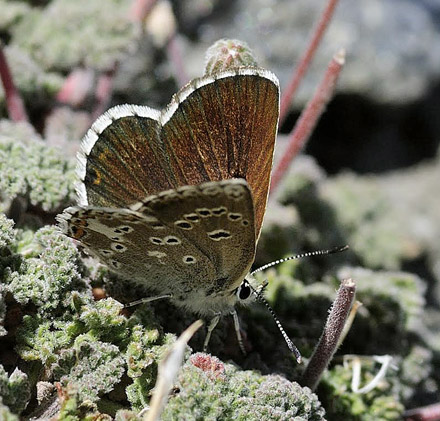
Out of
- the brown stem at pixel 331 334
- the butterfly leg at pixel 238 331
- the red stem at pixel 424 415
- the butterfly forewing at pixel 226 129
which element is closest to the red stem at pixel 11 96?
the butterfly forewing at pixel 226 129

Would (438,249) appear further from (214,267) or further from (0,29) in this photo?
(0,29)

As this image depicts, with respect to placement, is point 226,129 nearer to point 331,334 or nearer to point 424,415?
point 331,334

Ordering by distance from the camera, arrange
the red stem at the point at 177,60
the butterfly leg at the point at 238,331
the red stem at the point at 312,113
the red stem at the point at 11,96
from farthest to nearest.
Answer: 1. the red stem at the point at 177,60
2. the red stem at the point at 11,96
3. the red stem at the point at 312,113
4. the butterfly leg at the point at 238,331

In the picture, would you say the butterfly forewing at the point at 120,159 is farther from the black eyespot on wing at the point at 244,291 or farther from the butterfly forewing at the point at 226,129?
the black eyespot on wing at the point at 244,291

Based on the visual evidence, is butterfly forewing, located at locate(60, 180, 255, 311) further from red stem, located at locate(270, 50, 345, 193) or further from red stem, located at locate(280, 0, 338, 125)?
red stem, located at locate(280, 0, 338, 125)

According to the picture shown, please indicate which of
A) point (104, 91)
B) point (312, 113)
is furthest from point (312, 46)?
point (104, 91)

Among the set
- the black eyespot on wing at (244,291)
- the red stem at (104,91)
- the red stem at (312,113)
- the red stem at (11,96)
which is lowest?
the black eyespot on wing at (244,291)

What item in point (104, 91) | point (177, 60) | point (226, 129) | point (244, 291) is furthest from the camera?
point (177, 60)

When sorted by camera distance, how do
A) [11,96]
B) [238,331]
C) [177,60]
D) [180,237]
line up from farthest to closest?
1. [177,60]
2. [11,96]
3. [238,331]
4. [180,237]
